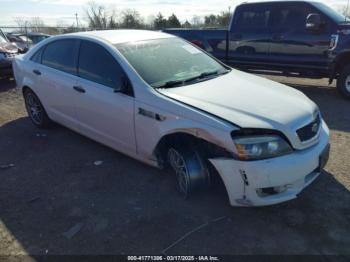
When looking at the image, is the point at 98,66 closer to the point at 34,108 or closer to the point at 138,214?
the point at 138,214

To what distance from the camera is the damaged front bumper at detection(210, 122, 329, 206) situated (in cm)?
287

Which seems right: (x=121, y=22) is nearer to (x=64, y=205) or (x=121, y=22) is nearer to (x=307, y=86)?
(x=307, y=86)

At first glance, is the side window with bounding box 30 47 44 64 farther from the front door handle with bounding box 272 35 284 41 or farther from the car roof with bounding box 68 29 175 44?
the front door handle with bounding box 272 35 284 41

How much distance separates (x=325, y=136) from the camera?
3479 millimetres

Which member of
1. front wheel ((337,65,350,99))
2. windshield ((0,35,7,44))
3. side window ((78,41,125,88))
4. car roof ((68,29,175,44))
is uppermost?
car roof ((68,29,175,44))

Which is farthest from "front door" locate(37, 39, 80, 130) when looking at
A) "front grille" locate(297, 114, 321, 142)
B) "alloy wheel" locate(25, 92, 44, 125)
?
"front grille" locate(297, 114, 321, 142)

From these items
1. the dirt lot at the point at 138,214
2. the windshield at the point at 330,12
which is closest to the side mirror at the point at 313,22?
the windshield at the point at 330,12

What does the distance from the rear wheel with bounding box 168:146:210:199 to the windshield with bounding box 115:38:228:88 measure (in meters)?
0.77

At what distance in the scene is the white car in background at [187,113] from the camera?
294cm

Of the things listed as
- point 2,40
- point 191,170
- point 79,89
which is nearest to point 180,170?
point 191,170

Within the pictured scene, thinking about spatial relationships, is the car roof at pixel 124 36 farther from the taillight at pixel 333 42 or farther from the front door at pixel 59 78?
the taillight at pixel 333 42

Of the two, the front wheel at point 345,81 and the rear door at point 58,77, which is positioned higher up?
the rear door at point 58,77

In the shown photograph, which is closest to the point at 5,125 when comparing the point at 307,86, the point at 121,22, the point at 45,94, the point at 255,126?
the point at 45,94

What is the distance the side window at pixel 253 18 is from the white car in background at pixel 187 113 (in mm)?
4406
